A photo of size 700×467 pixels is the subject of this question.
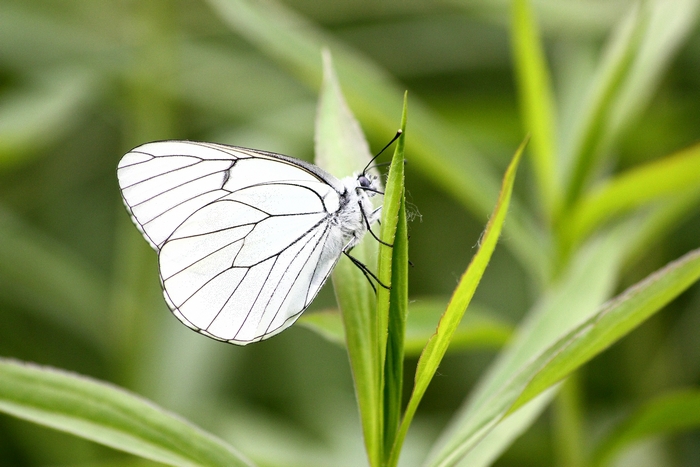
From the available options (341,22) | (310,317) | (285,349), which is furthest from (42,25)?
(310,317)

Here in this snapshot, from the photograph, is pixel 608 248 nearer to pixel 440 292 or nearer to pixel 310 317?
pixel 310 317

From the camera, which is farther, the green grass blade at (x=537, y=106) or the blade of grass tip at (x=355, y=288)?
the green grass blade at (x=537, y=106)

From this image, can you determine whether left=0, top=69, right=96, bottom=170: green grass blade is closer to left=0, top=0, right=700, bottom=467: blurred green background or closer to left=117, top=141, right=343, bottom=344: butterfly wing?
left=0, top=0, right=700, bottom=467: blurred green background

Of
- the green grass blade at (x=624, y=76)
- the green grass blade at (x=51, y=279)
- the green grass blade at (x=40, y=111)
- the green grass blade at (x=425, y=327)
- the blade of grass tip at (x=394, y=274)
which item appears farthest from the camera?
the green grass blade at (x=51, y=279)

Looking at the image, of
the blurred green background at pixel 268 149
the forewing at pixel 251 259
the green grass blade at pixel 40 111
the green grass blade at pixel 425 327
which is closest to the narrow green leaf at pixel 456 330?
the green grass blade at pixel 425 327

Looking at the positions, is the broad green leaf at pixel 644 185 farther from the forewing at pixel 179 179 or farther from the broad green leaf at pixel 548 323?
the forewing at pixel 179 179

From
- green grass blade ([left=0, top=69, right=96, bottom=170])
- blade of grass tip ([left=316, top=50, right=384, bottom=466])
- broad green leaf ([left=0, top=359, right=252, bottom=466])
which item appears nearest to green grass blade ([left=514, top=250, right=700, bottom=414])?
blade of grass tip ([left=316, top=50, right=384, bottom=466])
